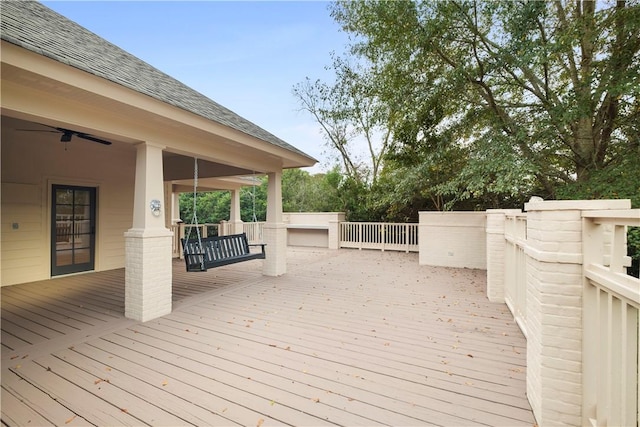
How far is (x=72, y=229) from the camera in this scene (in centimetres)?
663

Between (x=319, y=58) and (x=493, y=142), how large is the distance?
10520 mm

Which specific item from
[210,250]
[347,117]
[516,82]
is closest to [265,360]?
[210,250]

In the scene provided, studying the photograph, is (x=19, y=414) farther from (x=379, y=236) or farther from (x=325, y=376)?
(x=379, y=236)

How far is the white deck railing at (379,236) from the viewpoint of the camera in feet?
35.2

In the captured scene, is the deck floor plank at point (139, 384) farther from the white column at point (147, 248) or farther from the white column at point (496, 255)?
the white column at point (496, 255)

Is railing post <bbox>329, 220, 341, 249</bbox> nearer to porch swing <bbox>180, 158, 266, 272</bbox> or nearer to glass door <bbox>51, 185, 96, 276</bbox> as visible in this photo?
porch swing <bbox>180, 158, 266, 272</bbox>

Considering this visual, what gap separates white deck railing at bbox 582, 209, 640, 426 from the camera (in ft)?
4.48

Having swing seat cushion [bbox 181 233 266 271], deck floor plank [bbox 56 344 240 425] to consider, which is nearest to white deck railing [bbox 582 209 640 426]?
deck floor plank [bbox 56 344 240 425]

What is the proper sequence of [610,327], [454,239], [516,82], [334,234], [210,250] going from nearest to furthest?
[610,327] → [210,250] → [516,82] → [454,239] → [334,234]

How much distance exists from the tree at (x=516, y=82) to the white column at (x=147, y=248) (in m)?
6.22

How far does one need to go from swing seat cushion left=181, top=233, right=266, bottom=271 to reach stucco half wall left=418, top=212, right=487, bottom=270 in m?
4.95

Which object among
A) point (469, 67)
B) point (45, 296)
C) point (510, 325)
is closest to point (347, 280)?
point (510, 325)

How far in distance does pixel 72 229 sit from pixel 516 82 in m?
11.2

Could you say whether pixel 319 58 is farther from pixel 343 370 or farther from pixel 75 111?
pixel 343 370
